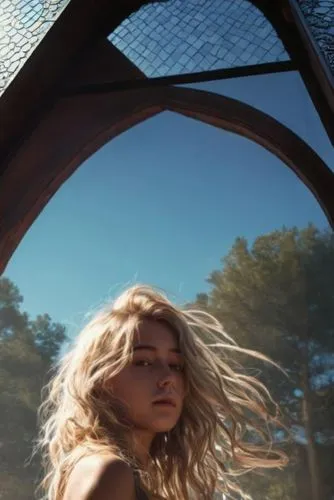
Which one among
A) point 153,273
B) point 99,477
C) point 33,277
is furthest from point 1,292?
point 99,477

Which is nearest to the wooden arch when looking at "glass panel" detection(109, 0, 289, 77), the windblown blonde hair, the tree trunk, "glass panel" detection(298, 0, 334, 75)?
"glass panel" detection(109, 0, 289, 77)

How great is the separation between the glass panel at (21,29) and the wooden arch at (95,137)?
23 centimetres

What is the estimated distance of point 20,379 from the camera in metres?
2.14

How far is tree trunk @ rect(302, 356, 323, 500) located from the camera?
1.82 metres

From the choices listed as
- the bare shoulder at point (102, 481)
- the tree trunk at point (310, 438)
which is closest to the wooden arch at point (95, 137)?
→ the tree trunk at point (310, 438)

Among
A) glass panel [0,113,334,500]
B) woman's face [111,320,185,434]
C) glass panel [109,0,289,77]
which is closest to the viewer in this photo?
woman's face [111,320,185,434]

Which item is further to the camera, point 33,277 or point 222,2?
point 222,2

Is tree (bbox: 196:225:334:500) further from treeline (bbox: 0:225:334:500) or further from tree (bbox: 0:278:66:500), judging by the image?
tree (bbox: 0:278:66:500)

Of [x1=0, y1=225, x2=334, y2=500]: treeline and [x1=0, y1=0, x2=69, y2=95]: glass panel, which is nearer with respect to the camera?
[x1=0, y1=225, x2=334, y2=500]: treeline

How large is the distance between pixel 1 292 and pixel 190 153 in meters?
0.72

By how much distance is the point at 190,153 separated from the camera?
2.30 metres

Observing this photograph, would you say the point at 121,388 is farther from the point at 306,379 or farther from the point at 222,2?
the point at 222,2

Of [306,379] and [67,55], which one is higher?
[67,55]

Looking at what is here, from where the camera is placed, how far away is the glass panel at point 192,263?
195 cm
